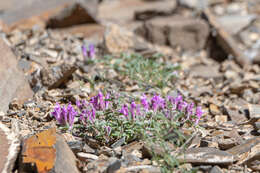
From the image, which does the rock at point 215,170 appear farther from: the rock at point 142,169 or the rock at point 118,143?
the rock at point 118,143

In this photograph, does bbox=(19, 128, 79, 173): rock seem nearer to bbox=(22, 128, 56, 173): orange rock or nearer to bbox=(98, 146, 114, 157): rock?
bbox=(22, 128, 56, 173): orange rock

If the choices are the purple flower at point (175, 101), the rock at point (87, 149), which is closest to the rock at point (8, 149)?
the rock at point (87, 149)

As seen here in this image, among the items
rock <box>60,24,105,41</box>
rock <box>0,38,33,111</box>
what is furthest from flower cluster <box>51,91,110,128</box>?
rock <box>60,24,105,41</box>

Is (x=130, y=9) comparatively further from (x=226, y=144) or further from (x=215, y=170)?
(x=215, y=170)

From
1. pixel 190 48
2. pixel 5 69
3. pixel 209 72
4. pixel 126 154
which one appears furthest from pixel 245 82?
pixel 5 69

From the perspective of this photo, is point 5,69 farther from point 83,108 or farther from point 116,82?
point 116,82

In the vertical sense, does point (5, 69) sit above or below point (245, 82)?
above

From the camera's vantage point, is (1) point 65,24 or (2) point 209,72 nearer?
(2) point 209,72
